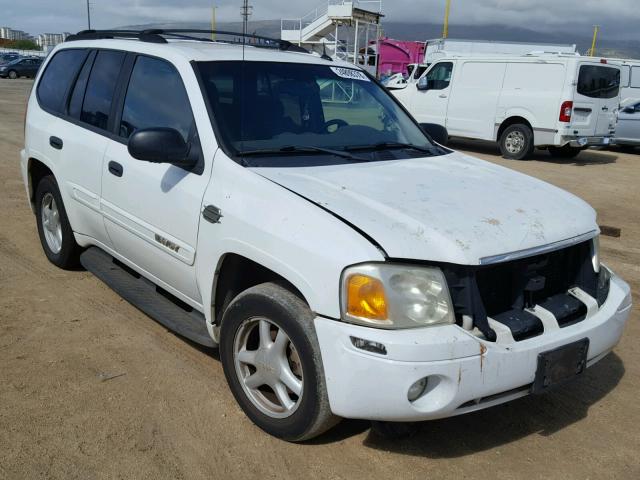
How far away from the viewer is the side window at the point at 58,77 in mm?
4918

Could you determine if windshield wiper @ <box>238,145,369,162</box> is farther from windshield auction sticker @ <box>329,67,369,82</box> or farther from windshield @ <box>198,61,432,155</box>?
windshield auction sticker @ <box>329,67,369,82</box>

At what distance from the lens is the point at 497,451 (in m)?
3.08

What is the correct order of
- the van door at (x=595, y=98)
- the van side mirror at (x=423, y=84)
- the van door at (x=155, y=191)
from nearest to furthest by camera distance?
the van door at (x=155, y=191), the van door at (x=595, y=98), the van side mirror at (x=423, y=84)

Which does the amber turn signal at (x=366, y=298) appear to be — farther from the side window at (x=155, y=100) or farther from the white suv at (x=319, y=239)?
the side window at (x=155, y=100)

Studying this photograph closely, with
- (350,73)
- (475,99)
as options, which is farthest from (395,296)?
(475,99)

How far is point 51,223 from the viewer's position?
5363 mm

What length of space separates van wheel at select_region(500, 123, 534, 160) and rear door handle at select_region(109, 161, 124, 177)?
11391 mm

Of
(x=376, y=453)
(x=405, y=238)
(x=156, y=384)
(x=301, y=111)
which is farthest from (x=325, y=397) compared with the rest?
(x=301, y=111)

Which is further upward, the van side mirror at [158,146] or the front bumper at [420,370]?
the van side mirror at [158,146]

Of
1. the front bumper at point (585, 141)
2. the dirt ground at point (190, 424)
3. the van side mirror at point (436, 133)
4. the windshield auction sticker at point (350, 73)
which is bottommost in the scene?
the dirt ground at point (190, 424)

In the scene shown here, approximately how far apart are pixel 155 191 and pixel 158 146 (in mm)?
454

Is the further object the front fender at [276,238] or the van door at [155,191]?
the van door at [155,191]

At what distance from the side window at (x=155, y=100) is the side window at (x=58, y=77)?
102 cm

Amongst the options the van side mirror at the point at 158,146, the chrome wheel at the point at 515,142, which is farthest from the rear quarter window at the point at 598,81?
the van side mirror at the point at 158,146
